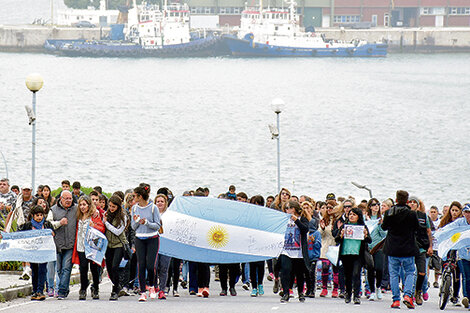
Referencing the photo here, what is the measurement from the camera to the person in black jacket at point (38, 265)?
1264 centimetres

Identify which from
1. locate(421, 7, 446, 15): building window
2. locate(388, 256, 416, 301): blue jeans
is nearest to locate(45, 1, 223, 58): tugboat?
locate(421, 7, 446, 15): building window

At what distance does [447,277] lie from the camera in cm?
1245

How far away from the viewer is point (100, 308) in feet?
38.6

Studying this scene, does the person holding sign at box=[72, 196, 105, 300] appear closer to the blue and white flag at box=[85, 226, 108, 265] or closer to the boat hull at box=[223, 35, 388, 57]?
the blue and white flag at box=[85, 226, 108, 265]

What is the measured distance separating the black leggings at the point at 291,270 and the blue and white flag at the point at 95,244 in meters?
2.38

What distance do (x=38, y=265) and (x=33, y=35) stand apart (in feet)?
448

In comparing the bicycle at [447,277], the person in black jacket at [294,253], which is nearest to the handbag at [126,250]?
the person in black jacket at [294,253]

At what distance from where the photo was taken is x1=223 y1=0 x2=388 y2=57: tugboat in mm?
139750

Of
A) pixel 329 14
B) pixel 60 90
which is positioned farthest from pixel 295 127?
pixel 329 14

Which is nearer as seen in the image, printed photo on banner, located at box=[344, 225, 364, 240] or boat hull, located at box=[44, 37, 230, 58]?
printed photo on banner, located at box=[344, 225, 364, 240]

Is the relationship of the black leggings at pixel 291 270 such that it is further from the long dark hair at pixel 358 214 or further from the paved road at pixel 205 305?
the long dark hair at pixel 358 214

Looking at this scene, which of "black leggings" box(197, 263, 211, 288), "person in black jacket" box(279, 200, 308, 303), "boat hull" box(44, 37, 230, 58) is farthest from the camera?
"boat hull" box(44, 37, 230, 58)

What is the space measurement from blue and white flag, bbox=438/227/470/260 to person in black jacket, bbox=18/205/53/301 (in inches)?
200

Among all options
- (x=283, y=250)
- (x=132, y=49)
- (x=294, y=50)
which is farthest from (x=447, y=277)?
(x=294, y=50)
